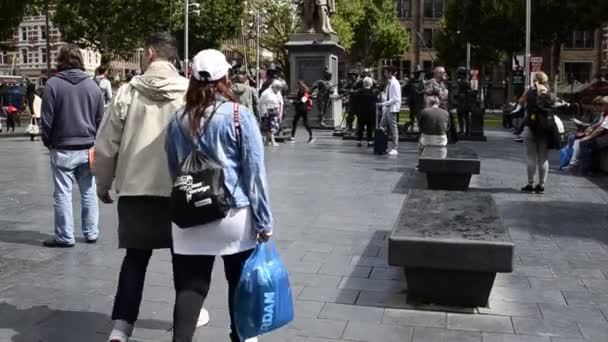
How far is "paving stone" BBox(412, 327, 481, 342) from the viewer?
484 centimetres

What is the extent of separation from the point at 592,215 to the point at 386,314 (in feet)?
17.9

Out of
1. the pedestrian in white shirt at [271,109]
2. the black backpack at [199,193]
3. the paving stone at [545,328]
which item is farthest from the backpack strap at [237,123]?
the pedestrian in white shirt at [271,109]

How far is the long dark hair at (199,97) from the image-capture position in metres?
3.96

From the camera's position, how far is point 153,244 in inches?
175

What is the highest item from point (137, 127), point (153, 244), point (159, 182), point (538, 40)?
point (538, 40)

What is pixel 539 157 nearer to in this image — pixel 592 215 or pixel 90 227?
pixel 592 215

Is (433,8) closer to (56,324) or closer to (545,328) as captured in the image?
(545,328)

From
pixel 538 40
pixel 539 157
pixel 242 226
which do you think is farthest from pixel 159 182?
pixel 538 40

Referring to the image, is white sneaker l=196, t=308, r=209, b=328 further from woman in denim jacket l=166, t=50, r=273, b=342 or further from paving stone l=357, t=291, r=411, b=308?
paving stone l=357, t=291, r=411, b=308

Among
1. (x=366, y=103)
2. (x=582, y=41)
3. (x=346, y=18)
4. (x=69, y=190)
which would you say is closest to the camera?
(x=69, y=190)

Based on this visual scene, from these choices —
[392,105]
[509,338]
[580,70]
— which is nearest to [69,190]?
[509,338]

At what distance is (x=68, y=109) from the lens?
7.22 metres

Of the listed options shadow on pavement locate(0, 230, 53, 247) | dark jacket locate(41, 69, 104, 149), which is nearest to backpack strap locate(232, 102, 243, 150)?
dark jacket locate(41, 69, 104, 149)

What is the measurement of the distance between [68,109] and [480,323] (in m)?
4.35
